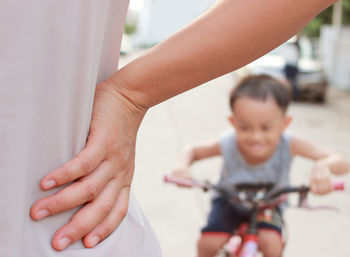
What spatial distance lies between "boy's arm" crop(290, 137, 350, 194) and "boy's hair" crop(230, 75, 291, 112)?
21cm

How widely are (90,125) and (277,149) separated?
1866 millimetres

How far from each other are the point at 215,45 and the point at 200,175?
201 inches

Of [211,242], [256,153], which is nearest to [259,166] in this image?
[256,153]

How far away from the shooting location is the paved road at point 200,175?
4484 mm

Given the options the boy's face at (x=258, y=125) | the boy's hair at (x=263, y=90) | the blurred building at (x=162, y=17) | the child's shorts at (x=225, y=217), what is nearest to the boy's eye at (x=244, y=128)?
the boy's face at (x=258, y=125)

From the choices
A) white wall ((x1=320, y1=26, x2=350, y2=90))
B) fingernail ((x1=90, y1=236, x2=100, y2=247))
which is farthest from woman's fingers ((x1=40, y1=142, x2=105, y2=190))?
white wall ((x1=320, y1=26, x2=350, y2=90))

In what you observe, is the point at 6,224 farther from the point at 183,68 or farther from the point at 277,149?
the point at 277,149

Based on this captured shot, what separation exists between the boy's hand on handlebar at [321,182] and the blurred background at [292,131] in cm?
81

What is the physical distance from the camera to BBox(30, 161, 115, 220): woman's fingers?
A: 1007mm

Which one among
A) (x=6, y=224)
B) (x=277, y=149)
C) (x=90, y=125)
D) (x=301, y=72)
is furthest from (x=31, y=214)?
(x=301, y=72)

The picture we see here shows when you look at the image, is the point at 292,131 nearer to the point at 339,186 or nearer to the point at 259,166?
the point at 259,166

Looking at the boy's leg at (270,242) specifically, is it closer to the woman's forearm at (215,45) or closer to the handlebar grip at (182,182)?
the handlebar grip at (182,182)

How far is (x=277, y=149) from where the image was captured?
2840mm

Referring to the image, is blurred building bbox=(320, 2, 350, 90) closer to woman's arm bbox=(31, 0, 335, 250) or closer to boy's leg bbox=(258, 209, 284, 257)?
boy's leg bbox=(258, 209, 284, 257)
